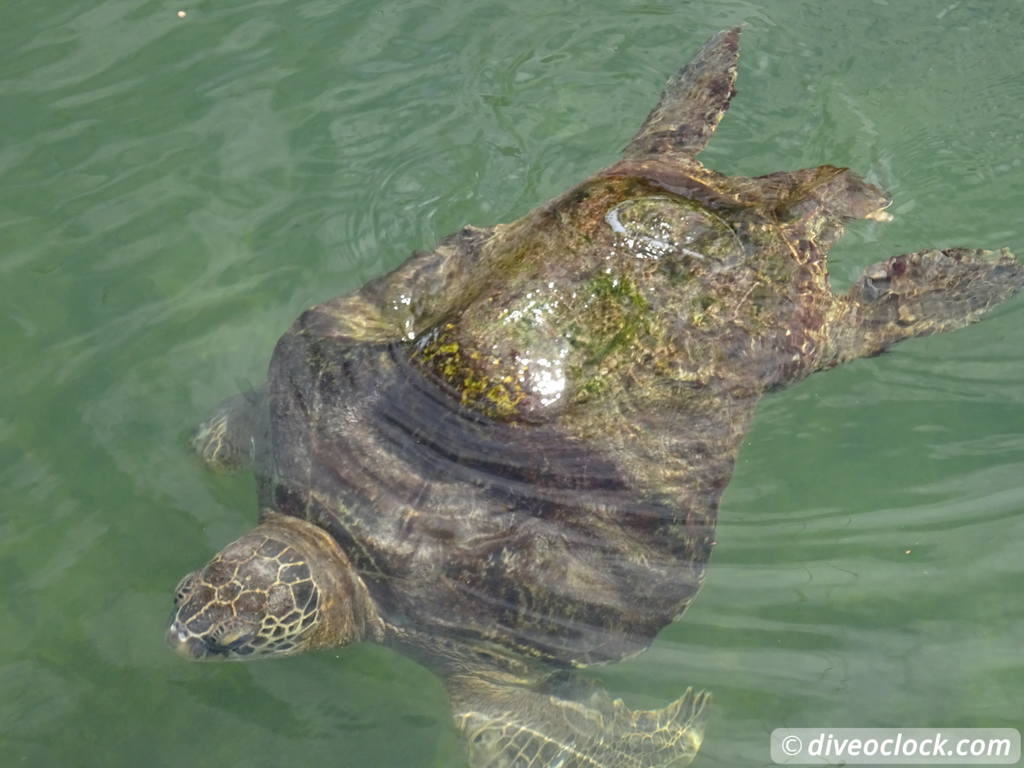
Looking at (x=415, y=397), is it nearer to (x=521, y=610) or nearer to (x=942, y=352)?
(x=521, y=610)

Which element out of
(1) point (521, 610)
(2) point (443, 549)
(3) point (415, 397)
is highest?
(3) point (415, 397)

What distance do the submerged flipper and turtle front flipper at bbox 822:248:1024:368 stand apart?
1280 mm

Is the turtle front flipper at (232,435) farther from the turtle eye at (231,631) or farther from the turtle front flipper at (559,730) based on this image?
the turtle front flipper at (559,730)

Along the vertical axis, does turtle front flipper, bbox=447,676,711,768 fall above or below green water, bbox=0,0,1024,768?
below

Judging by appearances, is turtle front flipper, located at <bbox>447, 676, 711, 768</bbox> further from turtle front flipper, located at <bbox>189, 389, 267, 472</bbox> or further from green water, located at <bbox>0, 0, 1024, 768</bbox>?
turtle front flipper, located at <bbox>189, 389, 267, 472</bbox>

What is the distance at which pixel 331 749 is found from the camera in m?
4.71

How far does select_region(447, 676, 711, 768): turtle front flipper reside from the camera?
4629 mm

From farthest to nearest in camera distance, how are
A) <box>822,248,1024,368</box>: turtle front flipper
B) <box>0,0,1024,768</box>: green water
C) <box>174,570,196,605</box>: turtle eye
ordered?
<box>822,248,1024,368</box>: turtle front flipper
<box>0,0,1024,768</box>: green water
<box>174,570,196,605</box>: turtle eye

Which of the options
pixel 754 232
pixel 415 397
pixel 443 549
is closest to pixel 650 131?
pixel 754 232

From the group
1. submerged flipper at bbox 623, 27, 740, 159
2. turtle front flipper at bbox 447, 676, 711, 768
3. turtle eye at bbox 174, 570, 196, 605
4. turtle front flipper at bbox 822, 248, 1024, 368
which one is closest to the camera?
turtle eye at bbox 174, 570, 196, 605

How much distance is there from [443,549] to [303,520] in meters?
0.76

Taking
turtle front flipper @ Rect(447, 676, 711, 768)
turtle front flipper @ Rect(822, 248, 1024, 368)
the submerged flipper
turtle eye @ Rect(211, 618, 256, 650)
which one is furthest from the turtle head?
Result: the submerged flipper

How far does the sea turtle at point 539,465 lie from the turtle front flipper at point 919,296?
29 cm

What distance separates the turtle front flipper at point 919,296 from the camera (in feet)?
17.2
